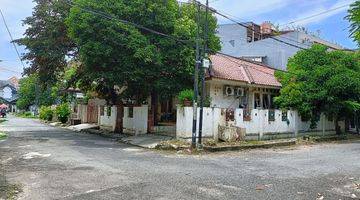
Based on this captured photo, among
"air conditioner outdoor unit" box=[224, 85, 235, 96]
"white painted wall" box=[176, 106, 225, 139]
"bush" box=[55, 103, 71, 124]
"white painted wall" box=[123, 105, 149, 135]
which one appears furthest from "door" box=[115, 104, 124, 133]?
"bush" box=[55, 103, 71, 124]

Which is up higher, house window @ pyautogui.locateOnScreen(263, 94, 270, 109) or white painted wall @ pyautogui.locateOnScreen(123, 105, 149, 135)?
house window @ pyautogui.locateOnScreen(263, 94, 270, 109)

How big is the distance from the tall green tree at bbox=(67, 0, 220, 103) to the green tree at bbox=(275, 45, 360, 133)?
25.1 feet

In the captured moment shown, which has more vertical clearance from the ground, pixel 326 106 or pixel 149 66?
pixel 149 66

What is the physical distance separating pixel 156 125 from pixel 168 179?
13.6 metres

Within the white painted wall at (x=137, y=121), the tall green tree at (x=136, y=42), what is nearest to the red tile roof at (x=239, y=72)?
the tall green tree at (x=136, y=42)

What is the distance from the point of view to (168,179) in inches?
423

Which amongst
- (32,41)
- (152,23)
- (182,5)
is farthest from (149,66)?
(32,41)

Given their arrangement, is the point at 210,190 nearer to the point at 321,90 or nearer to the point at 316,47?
the point at 321,90

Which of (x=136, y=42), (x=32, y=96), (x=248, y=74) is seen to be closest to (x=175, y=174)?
(x=136, y=42)

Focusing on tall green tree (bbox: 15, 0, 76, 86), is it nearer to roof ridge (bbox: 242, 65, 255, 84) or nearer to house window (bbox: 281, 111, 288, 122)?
roof ridge (bbox: 242, 65, 255, 84)

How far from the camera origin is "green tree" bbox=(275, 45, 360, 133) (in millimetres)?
24552

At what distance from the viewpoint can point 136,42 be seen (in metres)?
19.2

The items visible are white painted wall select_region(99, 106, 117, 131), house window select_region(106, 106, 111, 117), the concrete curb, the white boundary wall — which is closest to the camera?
the concrete curb

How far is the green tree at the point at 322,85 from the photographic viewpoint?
2455 centimetres
